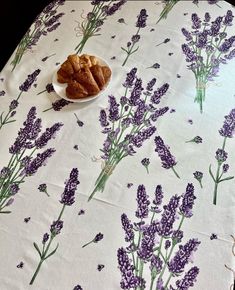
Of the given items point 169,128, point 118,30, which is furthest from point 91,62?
point 169,128

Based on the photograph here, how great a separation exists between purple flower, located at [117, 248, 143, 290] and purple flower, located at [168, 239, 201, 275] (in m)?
0.08

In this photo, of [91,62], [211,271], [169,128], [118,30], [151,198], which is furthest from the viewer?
[118,30]

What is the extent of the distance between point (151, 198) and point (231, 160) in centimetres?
25

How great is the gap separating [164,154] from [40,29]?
82cm

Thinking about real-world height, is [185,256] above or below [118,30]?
below

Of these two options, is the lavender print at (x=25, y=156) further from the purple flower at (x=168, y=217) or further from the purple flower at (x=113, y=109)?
the purple flower at (x=168, y=217)

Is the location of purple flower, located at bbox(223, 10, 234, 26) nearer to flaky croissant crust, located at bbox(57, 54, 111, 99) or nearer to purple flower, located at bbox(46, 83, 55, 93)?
flaky croissant crust, located at bbox(57, 54, 111, 99)

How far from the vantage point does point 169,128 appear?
3.80 feet

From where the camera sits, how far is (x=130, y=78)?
4.32ft

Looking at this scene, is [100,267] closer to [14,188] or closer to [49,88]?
[14,188]

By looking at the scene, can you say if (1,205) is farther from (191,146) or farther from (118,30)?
(118,30)

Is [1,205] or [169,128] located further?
[169,128]

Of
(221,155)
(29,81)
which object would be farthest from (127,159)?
(29,81)

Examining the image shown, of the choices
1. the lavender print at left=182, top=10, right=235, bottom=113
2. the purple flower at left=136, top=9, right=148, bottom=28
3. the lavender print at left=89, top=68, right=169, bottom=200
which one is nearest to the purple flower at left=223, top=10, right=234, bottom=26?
the lavender print at left=182, top=10, right=235, bottom=113
